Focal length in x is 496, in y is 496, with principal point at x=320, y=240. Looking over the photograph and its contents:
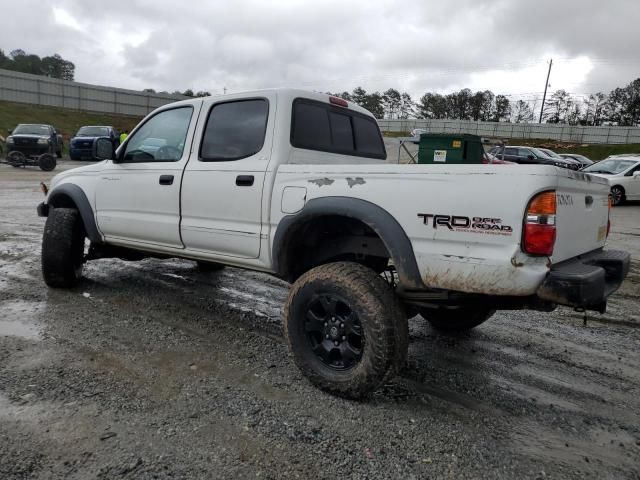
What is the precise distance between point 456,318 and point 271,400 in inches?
76.2

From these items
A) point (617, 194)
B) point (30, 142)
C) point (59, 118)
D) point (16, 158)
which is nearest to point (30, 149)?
point (30, 142)

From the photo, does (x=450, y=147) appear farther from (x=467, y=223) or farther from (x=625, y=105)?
(x=625, y=105)

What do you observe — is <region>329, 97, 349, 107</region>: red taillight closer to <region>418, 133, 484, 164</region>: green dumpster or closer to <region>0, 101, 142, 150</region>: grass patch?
<region>418, 133, 484, 164</region>: green dumpster

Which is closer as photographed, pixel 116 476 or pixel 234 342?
pixel 116 476

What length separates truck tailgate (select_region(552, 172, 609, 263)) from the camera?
2637 mm

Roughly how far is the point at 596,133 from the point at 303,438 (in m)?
58.8

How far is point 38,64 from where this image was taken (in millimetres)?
69938

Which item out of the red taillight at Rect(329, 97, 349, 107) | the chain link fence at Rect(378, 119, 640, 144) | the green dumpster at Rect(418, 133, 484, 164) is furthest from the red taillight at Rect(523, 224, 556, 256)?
the chain link fence at Rect(378, 119, 640, 144)

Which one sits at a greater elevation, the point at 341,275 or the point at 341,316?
the point at 341,275

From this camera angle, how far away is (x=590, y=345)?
166 inches

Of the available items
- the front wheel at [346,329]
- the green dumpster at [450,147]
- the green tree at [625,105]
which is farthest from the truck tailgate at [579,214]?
the green tree at [625,105]

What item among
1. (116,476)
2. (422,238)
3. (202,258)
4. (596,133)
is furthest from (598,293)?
(596,133)

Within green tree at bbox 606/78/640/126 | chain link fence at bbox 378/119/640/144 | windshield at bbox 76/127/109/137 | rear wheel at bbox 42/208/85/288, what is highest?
green tree at bbox 606/78/640/126

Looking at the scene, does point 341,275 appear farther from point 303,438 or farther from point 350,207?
point 303,438
